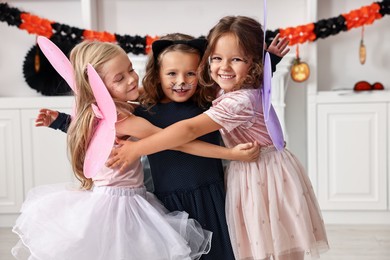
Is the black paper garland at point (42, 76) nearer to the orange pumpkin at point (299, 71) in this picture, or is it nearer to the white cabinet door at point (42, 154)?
the white cabinet door at point (42, 154)

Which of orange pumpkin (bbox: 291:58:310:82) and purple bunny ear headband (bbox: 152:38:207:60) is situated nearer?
purple bunny ear headband (bbox: 152:38:207:60)

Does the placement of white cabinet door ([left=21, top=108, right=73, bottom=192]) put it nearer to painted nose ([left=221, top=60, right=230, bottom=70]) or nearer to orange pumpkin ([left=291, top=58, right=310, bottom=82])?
orange pumpkin ([left=291, top=58, right=310, bottom=82])

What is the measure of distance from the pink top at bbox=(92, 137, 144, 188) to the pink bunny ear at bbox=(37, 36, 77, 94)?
27 cm

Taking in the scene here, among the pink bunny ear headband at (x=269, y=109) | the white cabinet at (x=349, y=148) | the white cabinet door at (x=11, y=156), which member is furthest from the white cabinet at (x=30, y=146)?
the pink bunny ear headband at (x=269, y=109)

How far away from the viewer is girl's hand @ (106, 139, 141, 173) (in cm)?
161

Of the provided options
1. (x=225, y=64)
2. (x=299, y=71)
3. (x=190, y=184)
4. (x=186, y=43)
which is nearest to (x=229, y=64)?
(x=225, y=64)

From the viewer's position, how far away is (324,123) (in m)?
3.40

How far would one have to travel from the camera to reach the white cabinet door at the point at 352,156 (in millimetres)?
3363

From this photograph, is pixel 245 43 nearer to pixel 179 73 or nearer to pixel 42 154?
pixel 179 73

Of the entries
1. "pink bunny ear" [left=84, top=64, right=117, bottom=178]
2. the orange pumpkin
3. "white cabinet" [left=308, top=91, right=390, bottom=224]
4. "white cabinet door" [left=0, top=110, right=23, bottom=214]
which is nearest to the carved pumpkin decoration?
the orange pumpkin

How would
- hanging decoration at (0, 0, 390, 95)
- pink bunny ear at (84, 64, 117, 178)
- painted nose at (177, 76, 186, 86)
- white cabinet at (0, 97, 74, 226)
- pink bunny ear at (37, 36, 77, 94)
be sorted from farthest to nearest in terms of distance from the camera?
white cabinet at (0, 97, 74, 226) → hanging decoration at (0, 0, 390, 95) → painted nose at (177, 76, 186, 86) → pink bunny ear at (37, 36, 77, 94) → pink bunny ear at (84, 64, 117, 178)

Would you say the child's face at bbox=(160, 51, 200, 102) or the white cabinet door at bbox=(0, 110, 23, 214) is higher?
the child's face at bbox=(160, 51, 200, 102)

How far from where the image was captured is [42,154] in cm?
350

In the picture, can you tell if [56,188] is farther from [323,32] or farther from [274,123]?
[323,32]
